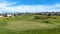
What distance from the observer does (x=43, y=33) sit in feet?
44.4

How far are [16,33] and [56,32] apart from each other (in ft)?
11.5

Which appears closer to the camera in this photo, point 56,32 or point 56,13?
point 56,32

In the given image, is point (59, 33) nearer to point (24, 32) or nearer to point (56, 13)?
point (24, 32)

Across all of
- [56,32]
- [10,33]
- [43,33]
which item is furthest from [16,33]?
[56,32]

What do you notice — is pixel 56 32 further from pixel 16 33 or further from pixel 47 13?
pixel 47 13

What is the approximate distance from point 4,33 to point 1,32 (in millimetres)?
527

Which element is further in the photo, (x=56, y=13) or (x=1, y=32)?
(x=56, y=13)

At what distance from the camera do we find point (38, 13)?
96.1 feet

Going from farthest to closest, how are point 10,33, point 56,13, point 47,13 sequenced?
1. point 47,13
2. point 56,13
3. point 10,33

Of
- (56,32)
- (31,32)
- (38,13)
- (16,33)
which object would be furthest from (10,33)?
(38,13)

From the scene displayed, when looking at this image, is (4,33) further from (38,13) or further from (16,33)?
(38,13)

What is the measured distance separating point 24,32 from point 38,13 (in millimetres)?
15600

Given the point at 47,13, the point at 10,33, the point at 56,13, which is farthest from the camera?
the point at 47,13

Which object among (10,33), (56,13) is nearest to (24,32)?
(10,33)
